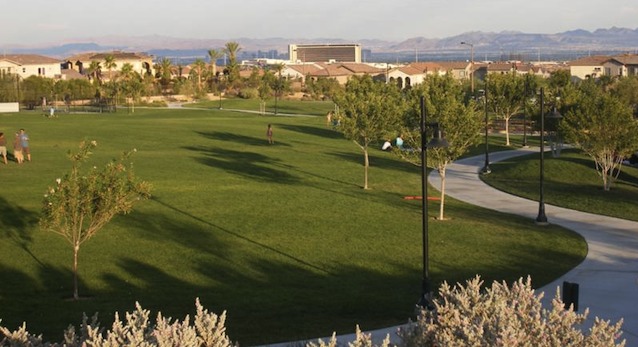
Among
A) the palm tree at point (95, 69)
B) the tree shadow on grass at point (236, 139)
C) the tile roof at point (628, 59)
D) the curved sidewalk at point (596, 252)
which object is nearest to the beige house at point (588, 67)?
the tile roof at point (628, 59)

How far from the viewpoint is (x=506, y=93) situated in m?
60.1

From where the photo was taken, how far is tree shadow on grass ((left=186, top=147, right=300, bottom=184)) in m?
40.2

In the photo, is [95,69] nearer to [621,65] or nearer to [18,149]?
[621,65]

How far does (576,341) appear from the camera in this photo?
26.9 ft

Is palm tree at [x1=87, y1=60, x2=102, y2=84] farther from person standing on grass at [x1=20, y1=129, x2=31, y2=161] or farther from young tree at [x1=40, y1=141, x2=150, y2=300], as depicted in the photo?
young tree at [x1=40, y1=141, x2=150, y2=300]

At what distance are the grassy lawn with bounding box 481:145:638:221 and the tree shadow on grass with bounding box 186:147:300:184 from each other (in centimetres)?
1082

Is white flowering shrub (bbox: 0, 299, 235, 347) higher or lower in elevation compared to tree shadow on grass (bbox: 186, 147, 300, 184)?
higher

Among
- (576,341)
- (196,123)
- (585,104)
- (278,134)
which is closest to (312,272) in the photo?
(576,341)

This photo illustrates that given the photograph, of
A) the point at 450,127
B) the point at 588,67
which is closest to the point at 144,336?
the point at 450,127

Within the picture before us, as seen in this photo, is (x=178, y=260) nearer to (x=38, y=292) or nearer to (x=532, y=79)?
(x=38, y=292)

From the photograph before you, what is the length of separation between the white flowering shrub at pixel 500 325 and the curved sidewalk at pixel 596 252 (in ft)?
29.4

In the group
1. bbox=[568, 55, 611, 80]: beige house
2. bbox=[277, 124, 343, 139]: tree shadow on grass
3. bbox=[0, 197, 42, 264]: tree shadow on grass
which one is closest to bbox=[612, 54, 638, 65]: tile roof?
bbox=[568, 55, 611, 80]: beige house

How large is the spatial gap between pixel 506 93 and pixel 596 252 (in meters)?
36.3

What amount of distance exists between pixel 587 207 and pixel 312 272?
15.9 meters
